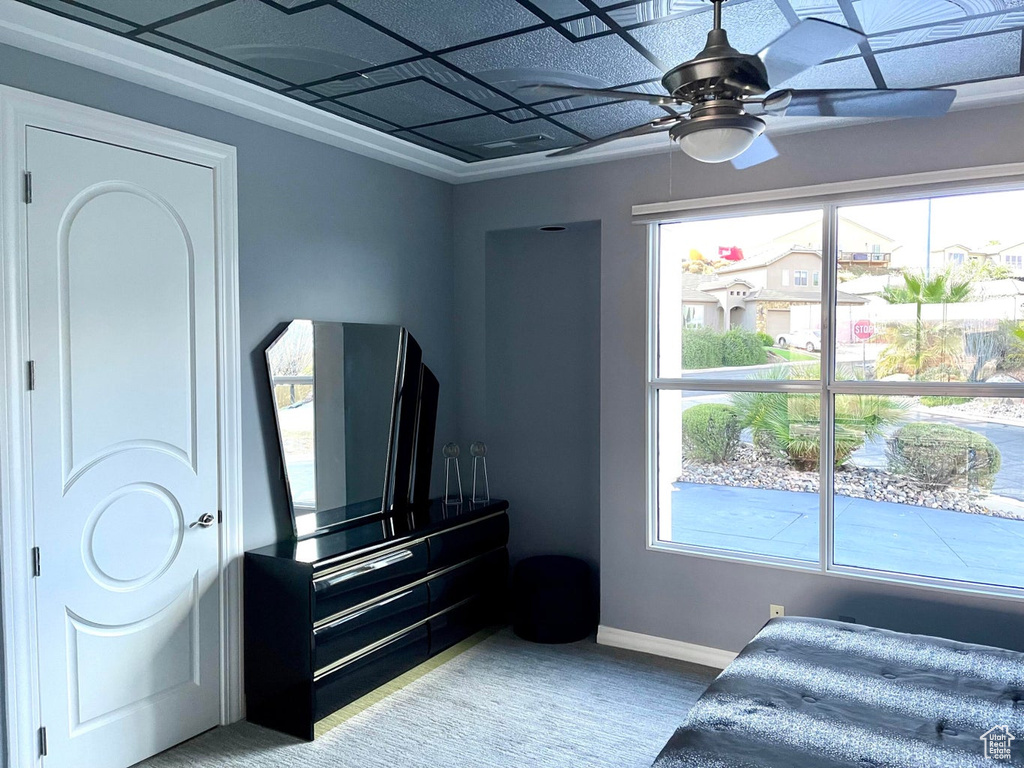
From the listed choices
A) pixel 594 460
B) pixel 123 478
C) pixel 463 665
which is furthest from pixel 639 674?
pixel 123 478

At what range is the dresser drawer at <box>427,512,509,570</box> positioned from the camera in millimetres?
3893

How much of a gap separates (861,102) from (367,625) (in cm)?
278

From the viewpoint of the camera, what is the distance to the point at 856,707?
220cm

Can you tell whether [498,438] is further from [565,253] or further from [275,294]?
[275,294]

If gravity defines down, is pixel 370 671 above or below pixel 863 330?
below

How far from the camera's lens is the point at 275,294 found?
3518 millimetres

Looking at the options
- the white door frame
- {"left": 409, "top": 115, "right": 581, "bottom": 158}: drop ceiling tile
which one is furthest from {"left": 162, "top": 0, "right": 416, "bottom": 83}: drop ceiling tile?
{"left": 409, "top": 115, "right": 581, "bottom": 158}: drop ceiling tile

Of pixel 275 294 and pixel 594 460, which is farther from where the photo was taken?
pixel 594 460

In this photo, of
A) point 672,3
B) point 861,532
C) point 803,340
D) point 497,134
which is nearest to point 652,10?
point 672,3

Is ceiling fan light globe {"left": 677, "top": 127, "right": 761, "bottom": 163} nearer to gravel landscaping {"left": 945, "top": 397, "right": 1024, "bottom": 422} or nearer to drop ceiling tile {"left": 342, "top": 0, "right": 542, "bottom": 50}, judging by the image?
drop ceiling tile {"left": 342, "top": 0, "right": 542, "bottom": 50}

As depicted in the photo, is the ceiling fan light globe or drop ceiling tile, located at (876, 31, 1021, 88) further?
drop ceiling tile, located at (876, 31, 1021, 88)

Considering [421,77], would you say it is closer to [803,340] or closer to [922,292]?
[803,340]

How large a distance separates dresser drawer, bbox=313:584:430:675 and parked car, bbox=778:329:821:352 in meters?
2.14

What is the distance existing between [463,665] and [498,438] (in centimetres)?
140
